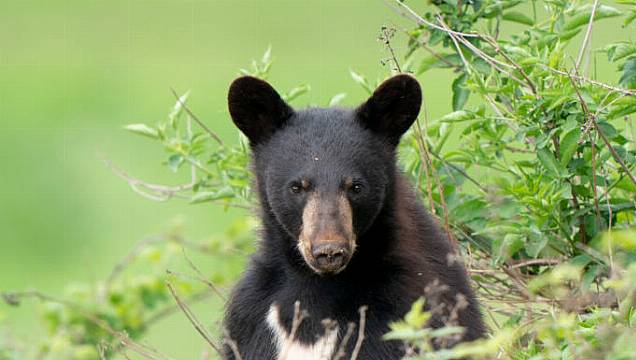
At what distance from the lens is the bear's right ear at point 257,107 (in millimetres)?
7391

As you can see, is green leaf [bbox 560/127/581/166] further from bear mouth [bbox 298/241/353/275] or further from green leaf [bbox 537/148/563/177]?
bear mouth [bbox 298/241/353/275]

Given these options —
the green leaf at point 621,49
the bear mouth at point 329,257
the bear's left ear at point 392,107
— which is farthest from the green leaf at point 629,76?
the bear mouth at point 329,257

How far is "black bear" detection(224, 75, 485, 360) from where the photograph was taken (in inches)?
276

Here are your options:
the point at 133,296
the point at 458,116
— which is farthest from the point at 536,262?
the point at 133,296

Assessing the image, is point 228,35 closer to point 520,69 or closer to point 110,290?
point 110,290

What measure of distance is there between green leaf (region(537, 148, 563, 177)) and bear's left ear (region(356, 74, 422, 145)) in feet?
1.98

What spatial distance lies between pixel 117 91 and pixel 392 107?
11.8 metres

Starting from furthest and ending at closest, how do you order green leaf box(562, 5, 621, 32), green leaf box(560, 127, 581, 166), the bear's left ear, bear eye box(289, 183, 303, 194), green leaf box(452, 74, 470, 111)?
green leaf box(452, 74, 470, 111)
green leaf box(562, 5, 621, 32)
green leaf box(560, 127, 581, 166)
the bear's left ear
bear eye box(289, 183, 303, 194)

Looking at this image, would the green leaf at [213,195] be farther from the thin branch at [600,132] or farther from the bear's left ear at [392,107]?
the thin branch at [600,132]

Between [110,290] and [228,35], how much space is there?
421 inches

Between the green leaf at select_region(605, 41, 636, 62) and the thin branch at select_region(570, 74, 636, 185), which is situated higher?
the green leaf at select_region(605, 41, 636, 62)

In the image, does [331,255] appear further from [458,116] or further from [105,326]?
[105,326]

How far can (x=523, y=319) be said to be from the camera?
303 inches

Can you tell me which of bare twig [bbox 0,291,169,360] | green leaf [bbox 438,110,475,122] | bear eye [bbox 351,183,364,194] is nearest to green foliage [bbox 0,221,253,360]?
bare twig [bbox 0,291,169,360]
